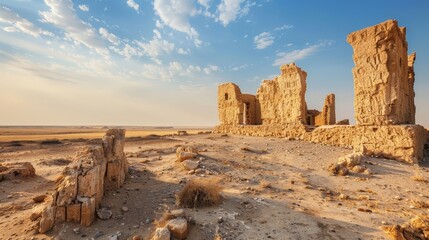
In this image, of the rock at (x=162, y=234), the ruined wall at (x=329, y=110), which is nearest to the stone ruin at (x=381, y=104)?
the ruined wall at (x=329, y=110)

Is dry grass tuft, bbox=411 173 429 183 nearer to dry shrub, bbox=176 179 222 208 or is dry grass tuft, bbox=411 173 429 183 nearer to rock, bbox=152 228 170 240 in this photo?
dry shrub, bbox=176 179 222 208

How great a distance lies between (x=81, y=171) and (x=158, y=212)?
6.22 ft

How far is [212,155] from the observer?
10.9 meters

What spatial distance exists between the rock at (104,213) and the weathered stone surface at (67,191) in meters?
0.62

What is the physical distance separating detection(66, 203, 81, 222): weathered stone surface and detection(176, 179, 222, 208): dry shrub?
207 centimetres

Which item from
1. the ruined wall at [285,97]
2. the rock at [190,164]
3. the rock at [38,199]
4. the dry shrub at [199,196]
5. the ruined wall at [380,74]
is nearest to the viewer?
the dry shrub at [199,196]

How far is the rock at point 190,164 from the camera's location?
28.7 ft

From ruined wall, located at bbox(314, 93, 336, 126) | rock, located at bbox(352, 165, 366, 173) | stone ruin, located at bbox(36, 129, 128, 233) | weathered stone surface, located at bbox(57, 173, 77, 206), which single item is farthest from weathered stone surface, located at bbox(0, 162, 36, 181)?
ruined wall, located at bbox(314, 93, 336, 126)

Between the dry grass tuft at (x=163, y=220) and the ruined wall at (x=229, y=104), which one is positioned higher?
the ruined wall at (x=229, y=104)

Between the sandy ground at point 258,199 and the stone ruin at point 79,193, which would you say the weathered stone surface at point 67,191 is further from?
the sandy ground at point 258,199

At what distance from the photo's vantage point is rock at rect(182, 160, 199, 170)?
875cm

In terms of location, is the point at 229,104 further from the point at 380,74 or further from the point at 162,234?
the point at 162,234

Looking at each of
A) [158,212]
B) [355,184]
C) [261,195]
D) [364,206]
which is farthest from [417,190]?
[158,212]

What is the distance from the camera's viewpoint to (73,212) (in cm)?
495
